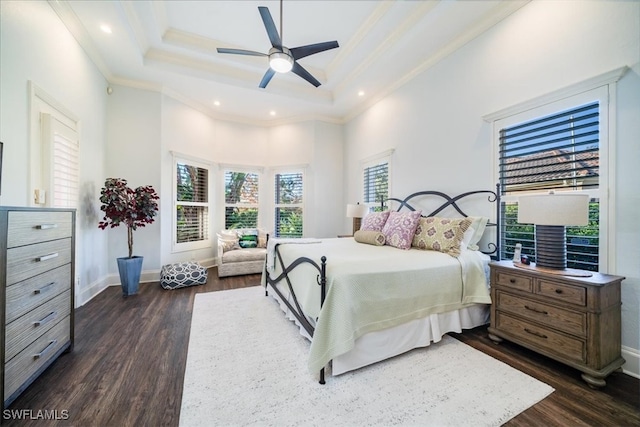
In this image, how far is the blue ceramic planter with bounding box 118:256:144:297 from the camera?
3510 mm

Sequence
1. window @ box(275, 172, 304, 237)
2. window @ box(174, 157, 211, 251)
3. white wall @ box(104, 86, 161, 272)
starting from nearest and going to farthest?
1. white wall @ box(104, 86, 161, 272)
2. window @ box(174, 157, 211, 251)
3. window @ box(275, 172, 304, 237)

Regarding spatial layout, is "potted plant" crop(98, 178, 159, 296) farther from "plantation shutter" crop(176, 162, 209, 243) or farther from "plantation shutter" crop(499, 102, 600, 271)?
"plantation shutter" crop(499, 102, 600, 271)

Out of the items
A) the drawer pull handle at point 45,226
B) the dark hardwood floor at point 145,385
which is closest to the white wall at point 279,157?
the dark hardwood floor at point 145,385

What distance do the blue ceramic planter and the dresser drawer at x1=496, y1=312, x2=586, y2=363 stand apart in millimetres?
4503

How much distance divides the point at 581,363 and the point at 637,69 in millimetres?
2218

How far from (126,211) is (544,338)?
195 inches

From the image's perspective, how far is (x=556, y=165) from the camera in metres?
2.30

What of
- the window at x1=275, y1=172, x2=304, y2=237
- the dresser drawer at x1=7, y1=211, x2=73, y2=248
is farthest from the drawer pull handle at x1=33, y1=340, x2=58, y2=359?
the window at x1=275, y1=172, x2=304, y2=237

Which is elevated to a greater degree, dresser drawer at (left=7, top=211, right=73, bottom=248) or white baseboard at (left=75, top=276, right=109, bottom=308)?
dresser drawer at (left=7, top=211, right=73, bottom=248)

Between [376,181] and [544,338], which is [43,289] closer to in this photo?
[544,338]

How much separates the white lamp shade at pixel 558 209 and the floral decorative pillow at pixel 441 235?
624 millimetres

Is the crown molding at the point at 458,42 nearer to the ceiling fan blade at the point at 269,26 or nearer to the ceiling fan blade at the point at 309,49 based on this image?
the ceiling fan blade at the point at 309,49

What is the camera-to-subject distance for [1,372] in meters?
1.34

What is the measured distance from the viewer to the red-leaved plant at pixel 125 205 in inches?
138
